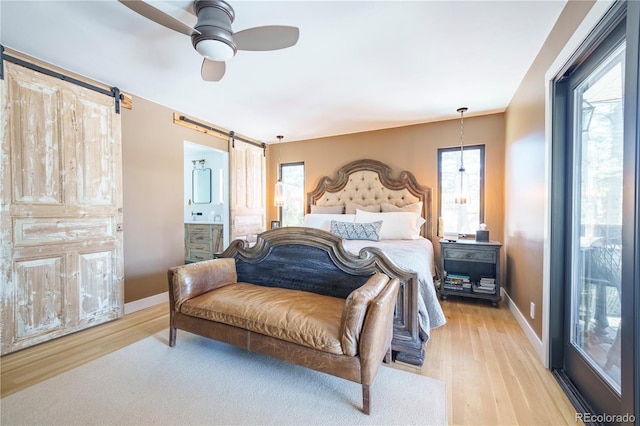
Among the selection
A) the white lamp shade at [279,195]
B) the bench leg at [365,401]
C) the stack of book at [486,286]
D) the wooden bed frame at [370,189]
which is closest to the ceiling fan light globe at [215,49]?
the bench leg at [365,401]

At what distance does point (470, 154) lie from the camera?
3793mm

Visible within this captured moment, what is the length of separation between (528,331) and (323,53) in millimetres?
3066

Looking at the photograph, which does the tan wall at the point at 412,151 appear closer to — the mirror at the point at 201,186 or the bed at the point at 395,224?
the bed at the point at 395,224

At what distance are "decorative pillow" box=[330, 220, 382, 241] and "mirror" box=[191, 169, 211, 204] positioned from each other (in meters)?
3.52

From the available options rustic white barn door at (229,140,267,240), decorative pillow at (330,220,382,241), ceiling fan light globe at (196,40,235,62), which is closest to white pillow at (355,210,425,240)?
decorative pillow at (330,220,382,241)

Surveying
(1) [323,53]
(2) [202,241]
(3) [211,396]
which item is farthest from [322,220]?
(2) [202,241]

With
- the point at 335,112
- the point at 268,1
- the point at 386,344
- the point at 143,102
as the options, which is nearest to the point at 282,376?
the point at 386,344

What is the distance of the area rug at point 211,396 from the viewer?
4.75ft

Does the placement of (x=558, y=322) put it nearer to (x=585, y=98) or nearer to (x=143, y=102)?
(x=585, y=98)

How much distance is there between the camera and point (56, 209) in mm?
2424

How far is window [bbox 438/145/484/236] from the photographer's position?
12.3 ft

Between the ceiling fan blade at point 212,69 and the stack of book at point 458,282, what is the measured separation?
11.5ft

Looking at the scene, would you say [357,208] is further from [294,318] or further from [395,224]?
[294,318]

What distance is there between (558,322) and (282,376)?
79.6 inches
